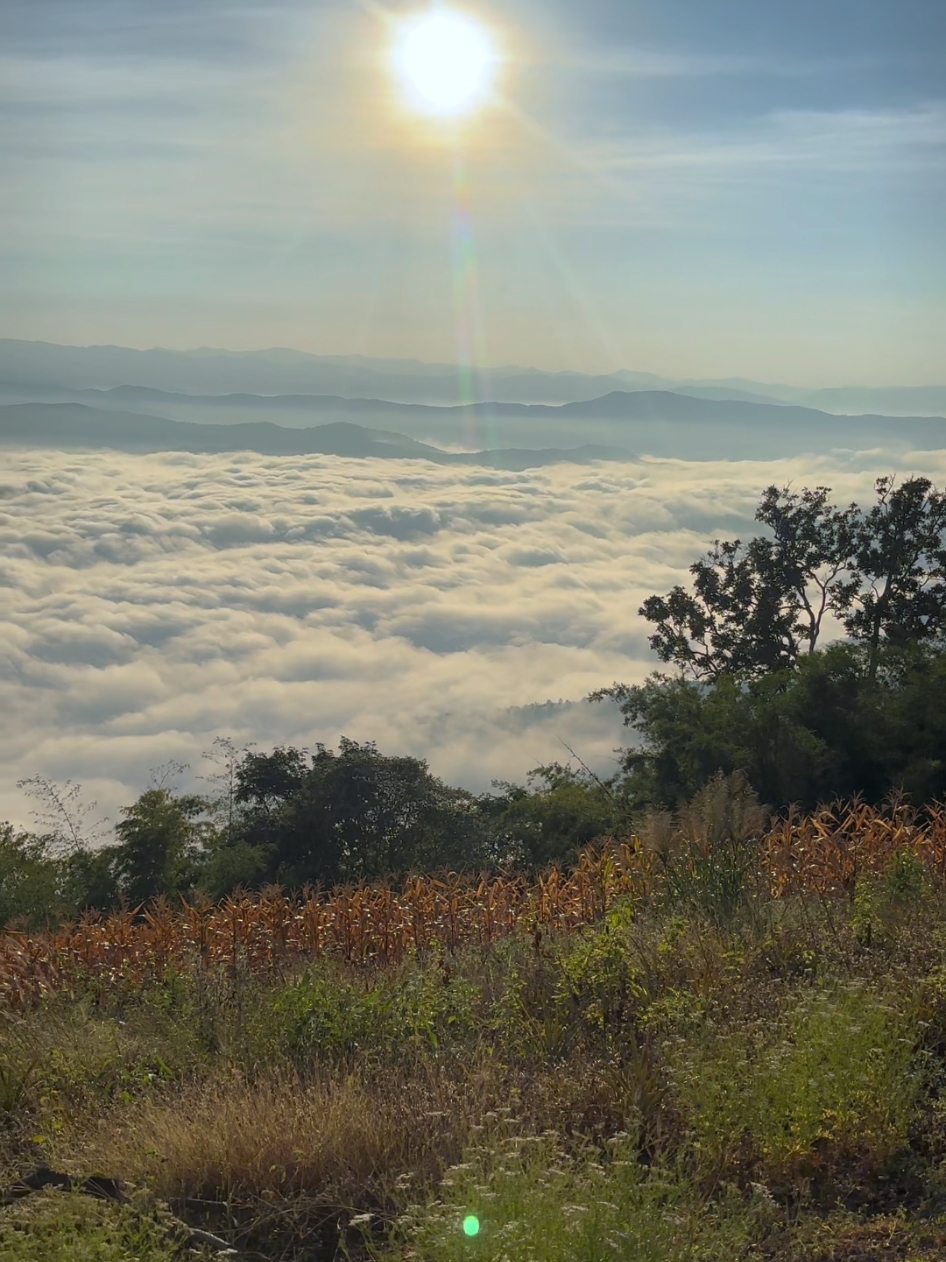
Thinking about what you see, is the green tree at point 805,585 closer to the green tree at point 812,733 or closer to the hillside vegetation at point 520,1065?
the green tree at point 812,733

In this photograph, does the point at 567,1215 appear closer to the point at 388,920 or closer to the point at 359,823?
the point at 388,920

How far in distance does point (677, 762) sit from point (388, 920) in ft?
56.4

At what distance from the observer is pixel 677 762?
83.5ft

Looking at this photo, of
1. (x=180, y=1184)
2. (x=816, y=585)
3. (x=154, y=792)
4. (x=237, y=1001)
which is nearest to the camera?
(x=180, y=1184)

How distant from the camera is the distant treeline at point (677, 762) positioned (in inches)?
925

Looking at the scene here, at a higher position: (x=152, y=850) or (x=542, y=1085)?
(x=542, y=1085)

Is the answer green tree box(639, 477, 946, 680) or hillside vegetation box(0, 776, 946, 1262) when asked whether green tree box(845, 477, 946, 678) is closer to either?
green tree box(639, 477, 946, 680)

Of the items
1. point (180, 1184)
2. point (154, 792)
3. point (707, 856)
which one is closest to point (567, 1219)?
point (180, 1184)

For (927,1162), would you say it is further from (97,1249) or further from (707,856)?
(707,856)

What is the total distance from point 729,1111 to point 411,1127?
1.16 meters

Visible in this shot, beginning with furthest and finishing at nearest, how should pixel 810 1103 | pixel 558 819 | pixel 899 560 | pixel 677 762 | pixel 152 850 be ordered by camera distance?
pixel 899 560, pixel 558 819, pixel 152 850, pixel 677 762, pixel 810 1103

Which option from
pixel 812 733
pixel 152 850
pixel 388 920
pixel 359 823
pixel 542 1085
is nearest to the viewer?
pixel 542 1085

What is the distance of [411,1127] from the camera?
4.87 m

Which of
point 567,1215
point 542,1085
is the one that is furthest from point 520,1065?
point 567,1215
